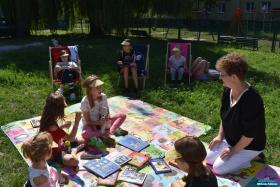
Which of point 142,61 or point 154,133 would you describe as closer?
point 154,133

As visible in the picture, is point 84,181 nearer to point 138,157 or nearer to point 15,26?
point 138,157

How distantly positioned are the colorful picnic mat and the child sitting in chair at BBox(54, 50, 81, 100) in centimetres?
59

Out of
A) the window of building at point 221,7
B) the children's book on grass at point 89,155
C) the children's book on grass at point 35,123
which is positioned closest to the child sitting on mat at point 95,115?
the children's book on grass at point 89,155

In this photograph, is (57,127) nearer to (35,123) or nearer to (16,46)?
(35,123)

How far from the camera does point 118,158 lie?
454 cm

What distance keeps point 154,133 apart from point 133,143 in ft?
1.74

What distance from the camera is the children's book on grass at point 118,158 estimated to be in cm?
446

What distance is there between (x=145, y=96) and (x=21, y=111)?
2.45 meters

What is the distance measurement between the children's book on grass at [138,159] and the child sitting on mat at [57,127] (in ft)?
2.36

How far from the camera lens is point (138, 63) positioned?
7949 millimetres

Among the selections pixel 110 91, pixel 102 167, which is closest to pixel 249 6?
pixel 110 91

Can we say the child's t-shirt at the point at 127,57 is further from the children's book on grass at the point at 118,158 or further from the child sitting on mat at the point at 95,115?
the children's book on grass at the point at 118,158

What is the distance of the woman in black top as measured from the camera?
3793 millimetres

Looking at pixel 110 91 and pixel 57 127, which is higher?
pixel 57 127
